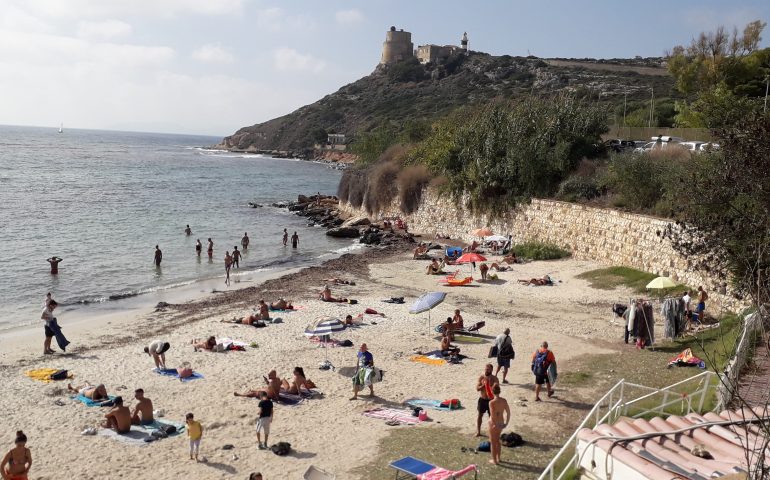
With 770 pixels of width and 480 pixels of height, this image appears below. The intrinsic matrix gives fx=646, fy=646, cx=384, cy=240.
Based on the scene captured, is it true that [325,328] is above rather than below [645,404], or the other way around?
below

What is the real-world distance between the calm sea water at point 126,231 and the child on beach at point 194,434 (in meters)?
14.5

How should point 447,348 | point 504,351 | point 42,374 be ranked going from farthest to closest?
1. point 447,348
2. point 42,374
3. point 504,351

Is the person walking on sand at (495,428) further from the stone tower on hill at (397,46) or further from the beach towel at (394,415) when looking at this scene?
the stone tower on hill at (397,46)

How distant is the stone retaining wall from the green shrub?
0.39 m

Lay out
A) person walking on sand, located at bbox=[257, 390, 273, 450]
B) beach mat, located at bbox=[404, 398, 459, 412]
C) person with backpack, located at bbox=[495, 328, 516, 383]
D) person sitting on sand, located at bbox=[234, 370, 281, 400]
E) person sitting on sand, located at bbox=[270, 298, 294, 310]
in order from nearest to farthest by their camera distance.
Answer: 1. person walking on sand, located at bbox=[257, 390, 273, 450]
2. beach mat, located at bbox=[404, 398, 459, 412]
3. person sitting on sand, located at bbox=[234, 370, 281, 400]
4. person with backpack, located at bbox=[495, 328, 516, 383]
5. person sitting on sand, located at bbox=[270, 298, 294, 310]

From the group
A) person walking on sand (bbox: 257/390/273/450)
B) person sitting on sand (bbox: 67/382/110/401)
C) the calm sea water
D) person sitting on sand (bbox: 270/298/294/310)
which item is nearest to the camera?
person walking on sand (bbox: 257/390/273/450)

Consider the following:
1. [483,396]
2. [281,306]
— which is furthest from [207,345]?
[483,396]

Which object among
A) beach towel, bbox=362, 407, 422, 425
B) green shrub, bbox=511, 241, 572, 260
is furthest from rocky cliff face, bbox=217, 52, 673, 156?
beach towel, bbox=362, 407, 422, 425

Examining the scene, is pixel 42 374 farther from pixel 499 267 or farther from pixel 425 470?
pixel 499 267

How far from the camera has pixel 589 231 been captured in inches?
1164

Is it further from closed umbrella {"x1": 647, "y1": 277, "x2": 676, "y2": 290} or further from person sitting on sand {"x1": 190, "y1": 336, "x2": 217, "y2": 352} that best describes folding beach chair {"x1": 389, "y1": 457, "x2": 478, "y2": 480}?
closed umbrella {"x1": 647, "y1": 277, "x2": 676, "y2": 290}

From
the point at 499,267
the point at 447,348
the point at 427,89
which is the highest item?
the point at 427,89

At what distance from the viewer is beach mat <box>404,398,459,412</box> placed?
534 inches

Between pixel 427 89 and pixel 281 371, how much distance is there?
138528 millimetres
